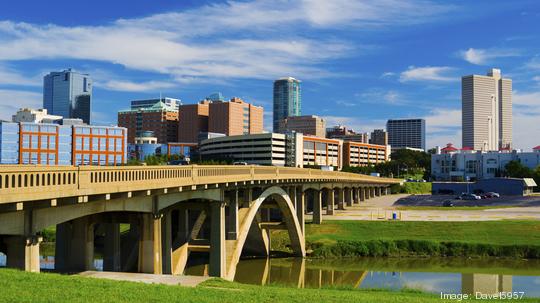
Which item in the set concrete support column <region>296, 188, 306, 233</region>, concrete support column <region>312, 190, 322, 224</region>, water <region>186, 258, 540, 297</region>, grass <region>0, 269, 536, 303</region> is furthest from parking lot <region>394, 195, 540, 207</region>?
grass <region>0, 269, 536, 303</region>

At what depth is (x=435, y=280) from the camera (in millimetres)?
50438

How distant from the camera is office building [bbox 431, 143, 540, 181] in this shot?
7131 inches

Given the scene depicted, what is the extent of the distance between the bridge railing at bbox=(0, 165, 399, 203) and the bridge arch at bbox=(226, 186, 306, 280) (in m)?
6.71

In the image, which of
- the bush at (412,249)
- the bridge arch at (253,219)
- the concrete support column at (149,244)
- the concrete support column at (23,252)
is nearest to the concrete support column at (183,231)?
the bridge arch at (253,219)

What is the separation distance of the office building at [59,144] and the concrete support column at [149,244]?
79857 mm

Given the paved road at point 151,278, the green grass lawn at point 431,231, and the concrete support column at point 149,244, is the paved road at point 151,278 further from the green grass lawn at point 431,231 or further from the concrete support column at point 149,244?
the green grass lawn at point 431,231

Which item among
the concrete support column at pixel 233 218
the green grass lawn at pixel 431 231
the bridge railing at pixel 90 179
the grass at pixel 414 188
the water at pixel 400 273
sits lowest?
the water at pixel 400 273

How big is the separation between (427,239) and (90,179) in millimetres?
54382

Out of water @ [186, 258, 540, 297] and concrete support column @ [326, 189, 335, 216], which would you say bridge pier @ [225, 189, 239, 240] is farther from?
concrete support column @ [326, 189, 335, 216]

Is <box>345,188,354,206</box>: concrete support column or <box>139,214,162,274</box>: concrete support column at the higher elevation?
<box>139,214,162,274</box>: concrete support column

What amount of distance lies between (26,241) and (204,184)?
16.5m

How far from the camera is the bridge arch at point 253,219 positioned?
42438 millimetres

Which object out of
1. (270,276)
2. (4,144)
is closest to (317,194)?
(270,276)

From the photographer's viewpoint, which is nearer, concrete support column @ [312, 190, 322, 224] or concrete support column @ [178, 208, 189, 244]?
concrete support column @ [178, 208, 189, 244]
